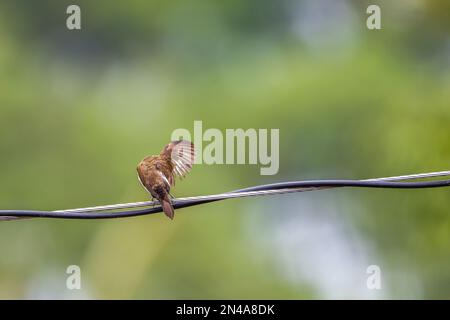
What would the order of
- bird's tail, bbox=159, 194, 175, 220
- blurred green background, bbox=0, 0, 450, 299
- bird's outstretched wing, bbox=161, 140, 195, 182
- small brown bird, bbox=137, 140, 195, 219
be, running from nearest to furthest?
bird's tail, bbox=159, 194, 175, 220, small brown bird, bbox=137, 140, 195, 219, bird's outstretched wing, bbox=161, 140, 195, 182, blurred green background, bbox=0, 0, 450, 299

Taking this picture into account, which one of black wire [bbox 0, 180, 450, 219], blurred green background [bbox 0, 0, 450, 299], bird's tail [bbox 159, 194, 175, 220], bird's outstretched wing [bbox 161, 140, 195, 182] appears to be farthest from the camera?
blurred green background [bbox 0, 0, 450, 299]

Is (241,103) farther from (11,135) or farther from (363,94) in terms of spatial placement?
(11,135)

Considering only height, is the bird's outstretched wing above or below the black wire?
above

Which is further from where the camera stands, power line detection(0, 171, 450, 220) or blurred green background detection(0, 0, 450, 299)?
blurred green background detection(0, 0, 450, 299)

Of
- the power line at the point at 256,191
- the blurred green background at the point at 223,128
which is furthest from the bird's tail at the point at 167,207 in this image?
the blurred green background at the point at 223,128

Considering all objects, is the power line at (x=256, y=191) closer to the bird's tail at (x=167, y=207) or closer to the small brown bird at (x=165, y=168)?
the bird's tail at (x=167, y=207)

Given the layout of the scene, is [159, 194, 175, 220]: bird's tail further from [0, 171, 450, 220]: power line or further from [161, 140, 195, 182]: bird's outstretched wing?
[161, 140, 195, 182]: bird's outstretched wing

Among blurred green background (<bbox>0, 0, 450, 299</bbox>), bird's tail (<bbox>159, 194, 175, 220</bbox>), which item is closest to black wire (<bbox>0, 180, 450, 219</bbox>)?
bird's tail (<bbox>159, 194, 175, 220</bbox>)

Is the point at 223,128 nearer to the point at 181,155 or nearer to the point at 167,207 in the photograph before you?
the point at 181,155
